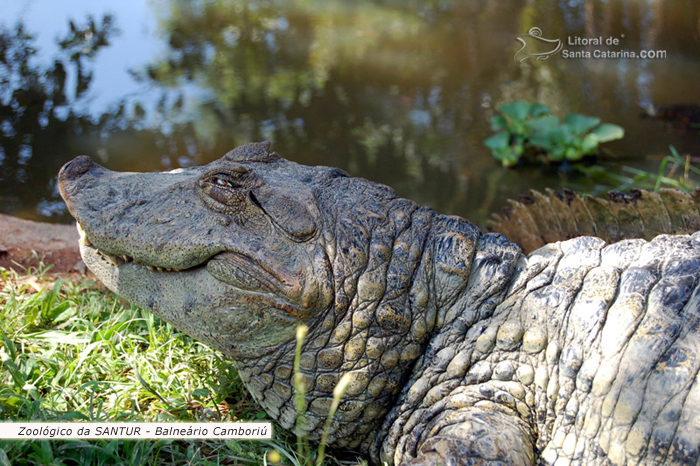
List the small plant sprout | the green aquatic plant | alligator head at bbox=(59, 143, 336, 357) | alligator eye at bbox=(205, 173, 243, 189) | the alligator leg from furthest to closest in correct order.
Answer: the green aquatic plant → alligator eye at bbox=(205, 173, 243, 189) → alligator head at bbox=(59, 143, 336, 357) → the alligator leg → the small plant sprout

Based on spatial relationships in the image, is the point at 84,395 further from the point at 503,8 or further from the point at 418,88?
the point at 503,8

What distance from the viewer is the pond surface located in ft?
18.8


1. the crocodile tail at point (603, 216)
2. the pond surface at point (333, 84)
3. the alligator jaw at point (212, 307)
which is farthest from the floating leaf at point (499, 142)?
the alligator jaw at point (212, 307)

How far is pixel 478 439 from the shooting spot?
2.15m

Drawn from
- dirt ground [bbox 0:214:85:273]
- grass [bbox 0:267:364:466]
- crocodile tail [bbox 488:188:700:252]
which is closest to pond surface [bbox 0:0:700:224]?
dirt ground [bbox 0:214:85:273]

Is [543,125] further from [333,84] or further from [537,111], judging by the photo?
[333,84]

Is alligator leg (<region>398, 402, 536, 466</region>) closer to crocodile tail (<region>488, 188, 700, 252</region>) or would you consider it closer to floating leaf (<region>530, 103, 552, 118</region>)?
crocodile tail (<region>488, 188, 700, 252</region>)

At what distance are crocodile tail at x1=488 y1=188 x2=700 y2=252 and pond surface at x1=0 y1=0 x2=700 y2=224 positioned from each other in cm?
144

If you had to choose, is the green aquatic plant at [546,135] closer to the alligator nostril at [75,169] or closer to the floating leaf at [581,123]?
the floating leaf at [581,123]

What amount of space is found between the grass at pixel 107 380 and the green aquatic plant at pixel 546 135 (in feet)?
12.3

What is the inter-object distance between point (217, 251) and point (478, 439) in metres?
1.17

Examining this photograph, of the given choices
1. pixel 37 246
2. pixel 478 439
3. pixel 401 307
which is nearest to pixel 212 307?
pixel 401 307

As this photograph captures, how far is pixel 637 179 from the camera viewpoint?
5441 mm

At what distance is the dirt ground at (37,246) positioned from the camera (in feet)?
12.9
